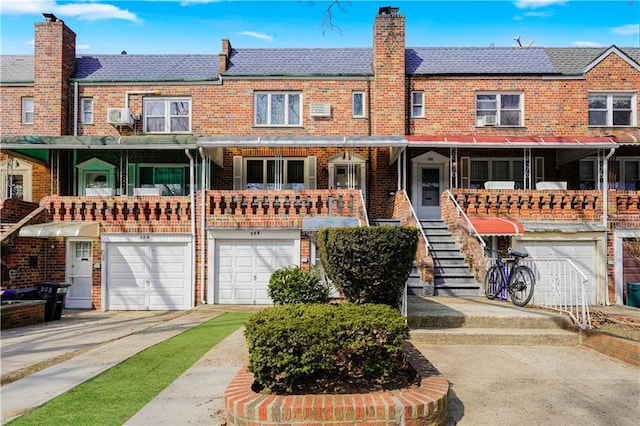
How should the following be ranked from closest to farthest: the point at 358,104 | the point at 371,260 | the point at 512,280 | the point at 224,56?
the point at 371,260, the point at 512,280, the point at 358,104, the point at 224,56

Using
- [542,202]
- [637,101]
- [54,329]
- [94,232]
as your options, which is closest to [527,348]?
[542,202]

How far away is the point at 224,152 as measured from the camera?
15.7 meters

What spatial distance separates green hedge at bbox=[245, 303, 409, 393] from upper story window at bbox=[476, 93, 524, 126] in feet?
44.6

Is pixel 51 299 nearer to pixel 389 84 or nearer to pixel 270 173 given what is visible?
pixel 270 173

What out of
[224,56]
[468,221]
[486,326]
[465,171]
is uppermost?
[224,56]

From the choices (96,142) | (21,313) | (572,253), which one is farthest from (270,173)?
(572,253)

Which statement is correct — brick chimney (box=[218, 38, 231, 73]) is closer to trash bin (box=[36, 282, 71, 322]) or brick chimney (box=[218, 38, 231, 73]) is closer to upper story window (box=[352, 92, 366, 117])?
upper story window (box=[352, 92, 366, 117])

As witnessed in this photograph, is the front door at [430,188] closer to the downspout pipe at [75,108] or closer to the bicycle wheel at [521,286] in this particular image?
the bicycle wheel at [521,286]

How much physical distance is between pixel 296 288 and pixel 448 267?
5639 millimetres

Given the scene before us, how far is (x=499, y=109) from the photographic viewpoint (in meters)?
15.8

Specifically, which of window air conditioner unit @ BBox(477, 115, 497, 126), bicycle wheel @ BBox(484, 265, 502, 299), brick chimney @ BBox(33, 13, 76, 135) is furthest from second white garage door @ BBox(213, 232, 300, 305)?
window air conditioner unit @ BBox(477, 115, 497, 126)

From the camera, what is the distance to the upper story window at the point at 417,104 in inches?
624

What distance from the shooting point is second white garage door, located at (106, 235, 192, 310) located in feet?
42.8

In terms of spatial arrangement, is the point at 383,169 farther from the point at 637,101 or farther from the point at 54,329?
the point at 54,329
